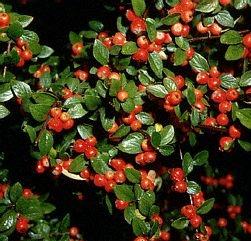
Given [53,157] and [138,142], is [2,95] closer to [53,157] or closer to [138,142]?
[53,157]

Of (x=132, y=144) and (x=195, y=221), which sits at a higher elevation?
(x=132, y=144)

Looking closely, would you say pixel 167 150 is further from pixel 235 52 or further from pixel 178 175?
pixel 235 52

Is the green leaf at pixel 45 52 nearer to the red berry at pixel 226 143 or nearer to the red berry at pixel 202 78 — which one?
the red berry at pixel 202 78

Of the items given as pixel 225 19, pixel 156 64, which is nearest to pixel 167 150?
pixel 156 64

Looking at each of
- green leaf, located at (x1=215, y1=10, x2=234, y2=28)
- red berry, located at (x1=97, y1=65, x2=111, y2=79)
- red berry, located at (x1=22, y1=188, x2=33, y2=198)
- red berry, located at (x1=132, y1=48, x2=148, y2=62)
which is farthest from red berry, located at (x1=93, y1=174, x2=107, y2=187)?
green leaf, located at (x1=215, y1=10, x2=234, y2=28)

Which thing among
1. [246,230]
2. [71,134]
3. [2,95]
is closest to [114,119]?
[71,134]

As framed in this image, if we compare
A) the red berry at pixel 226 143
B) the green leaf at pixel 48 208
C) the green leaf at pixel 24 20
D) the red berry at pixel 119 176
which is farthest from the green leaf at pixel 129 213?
the green leaf at pixel 24 20
